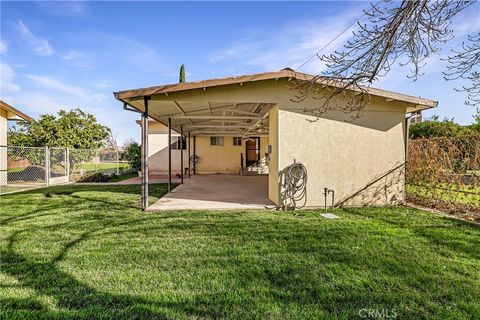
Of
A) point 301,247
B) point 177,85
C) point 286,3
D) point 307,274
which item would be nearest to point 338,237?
point 301,247

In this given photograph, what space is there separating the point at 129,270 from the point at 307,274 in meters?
2.01

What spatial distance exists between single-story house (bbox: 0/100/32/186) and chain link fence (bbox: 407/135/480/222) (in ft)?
46.6

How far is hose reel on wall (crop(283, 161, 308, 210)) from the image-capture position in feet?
21.3

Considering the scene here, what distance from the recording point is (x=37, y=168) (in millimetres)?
11805

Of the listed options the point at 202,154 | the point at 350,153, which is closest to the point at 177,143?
the point at 202,154

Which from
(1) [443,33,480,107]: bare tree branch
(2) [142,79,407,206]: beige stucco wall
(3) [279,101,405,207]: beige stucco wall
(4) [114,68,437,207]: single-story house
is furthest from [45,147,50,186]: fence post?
(1) [443,33,480,107]: bare tree branch

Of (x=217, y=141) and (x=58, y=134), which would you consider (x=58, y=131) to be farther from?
(x=217, y=141)

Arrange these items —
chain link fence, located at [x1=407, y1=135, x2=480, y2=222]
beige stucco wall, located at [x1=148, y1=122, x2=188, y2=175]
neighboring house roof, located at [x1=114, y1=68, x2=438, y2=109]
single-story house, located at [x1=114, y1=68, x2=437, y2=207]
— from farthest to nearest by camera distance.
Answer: beige stucco wall, located at [x1=148, y1=122, x2=188, y2=175]
single-story house, located at [x1=114, y1=68, x2=437, y2=207]
neighboring house roof, located at [x1=114, y1=68, x2=438, y2=109]
chain link fence, located at [x1=407, y1=135, x2=480, y2=222]

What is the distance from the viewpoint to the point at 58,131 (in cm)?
1366

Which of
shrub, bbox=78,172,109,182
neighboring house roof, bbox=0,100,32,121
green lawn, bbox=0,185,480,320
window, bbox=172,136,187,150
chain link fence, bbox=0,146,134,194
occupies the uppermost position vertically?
neighboring house roof, bbox=0,100,32,121

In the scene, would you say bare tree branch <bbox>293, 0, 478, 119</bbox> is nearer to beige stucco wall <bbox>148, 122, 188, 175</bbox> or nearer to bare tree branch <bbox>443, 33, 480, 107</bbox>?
bare tree branch <bbox>443, 33, 480, 107</bbox>

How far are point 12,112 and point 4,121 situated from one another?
532mm

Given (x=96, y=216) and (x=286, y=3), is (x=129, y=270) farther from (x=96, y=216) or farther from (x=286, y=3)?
(x=286, y=3)

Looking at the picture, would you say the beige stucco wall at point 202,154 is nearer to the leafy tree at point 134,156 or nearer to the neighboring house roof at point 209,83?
the leafy tree at point 134,156
